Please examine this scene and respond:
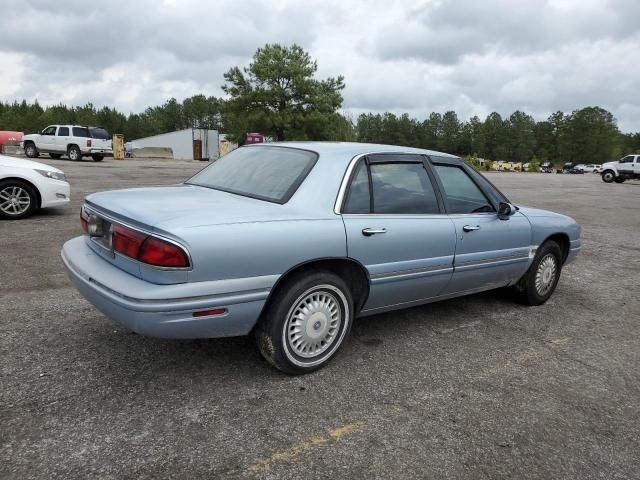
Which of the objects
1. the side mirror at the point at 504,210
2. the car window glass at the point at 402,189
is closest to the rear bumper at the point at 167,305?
the car window glass at the point at 402,189

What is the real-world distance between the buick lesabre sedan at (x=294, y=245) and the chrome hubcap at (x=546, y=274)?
0.51m

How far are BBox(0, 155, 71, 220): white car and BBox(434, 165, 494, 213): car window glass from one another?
269 inches

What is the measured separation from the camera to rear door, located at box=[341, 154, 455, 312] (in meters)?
3.33

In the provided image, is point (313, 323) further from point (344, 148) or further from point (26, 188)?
point (26, 188)

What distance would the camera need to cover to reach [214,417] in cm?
271

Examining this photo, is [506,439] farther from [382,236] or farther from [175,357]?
[175,357]

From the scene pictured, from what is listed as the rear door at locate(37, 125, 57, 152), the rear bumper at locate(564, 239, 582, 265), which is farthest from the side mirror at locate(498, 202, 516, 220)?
the rear door at locate(37, 125, 57, 152)

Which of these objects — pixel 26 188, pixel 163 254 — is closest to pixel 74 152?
pixel 26 188

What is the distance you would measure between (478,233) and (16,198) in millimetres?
7287

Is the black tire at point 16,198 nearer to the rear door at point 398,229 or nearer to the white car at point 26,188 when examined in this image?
the white car at point 26,188

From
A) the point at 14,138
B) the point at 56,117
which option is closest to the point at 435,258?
the point at 14,138

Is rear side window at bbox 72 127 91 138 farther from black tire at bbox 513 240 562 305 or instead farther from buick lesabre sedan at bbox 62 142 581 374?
black tire at bbox 513 240 562 305

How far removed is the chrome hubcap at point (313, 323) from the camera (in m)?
3.11

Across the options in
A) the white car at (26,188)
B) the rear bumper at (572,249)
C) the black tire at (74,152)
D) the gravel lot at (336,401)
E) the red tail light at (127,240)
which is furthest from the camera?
the black tire at (74,152)
